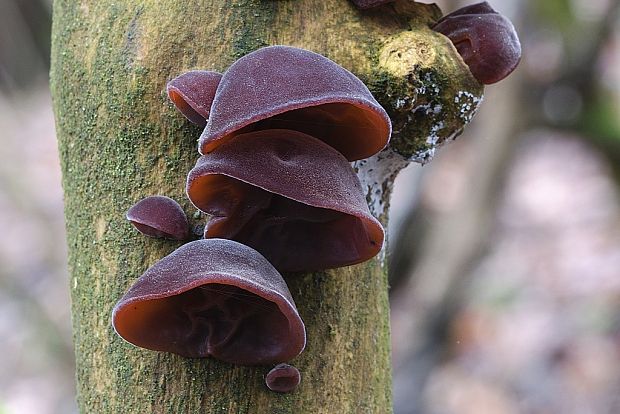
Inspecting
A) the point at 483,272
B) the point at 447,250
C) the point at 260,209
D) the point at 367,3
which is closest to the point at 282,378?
the point at 260,209

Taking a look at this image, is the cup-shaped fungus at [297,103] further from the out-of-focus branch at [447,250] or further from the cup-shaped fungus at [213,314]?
the out-of-focus branch at [447,250]

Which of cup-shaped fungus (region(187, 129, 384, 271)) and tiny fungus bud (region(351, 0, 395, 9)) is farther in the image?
tiny fungus bud (region(351, 0, 395, 9))

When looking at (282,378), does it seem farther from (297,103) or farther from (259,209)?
(297,103)

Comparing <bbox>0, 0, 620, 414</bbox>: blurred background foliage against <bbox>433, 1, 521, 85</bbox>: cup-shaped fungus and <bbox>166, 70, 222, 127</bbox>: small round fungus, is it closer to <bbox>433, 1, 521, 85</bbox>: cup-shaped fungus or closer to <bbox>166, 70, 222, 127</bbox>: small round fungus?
<bbox>433, 1, 521, 85</bbox>: cup-shaped fungus

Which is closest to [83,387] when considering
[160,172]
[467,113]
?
[160,172]

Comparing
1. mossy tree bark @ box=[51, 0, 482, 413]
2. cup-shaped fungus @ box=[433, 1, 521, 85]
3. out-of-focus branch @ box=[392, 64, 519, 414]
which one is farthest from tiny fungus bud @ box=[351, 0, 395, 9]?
out-of-focus branch @ box=[392, 64, 519, 414]
